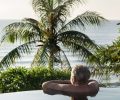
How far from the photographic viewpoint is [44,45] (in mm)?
14781

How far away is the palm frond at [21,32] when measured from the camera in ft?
49.1

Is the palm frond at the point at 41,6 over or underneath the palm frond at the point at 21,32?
over

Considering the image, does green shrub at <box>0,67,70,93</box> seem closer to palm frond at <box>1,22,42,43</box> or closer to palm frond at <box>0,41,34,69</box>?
palm frond at <box>0,41,34,69</box>

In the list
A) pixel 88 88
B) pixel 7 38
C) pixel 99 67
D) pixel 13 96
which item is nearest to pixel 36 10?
pixel 7 38

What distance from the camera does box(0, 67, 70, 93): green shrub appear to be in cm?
1108

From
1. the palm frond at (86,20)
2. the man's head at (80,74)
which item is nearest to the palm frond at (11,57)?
the palm frond at (86,20)

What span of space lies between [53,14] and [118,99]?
30.3 feet

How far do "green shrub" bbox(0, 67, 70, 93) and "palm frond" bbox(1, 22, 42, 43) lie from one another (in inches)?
134

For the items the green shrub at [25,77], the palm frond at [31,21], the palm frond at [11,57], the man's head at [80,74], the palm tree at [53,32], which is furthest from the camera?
the palm frond at [31,21]

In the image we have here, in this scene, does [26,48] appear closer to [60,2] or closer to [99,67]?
[60,2]

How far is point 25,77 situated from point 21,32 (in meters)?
4.05

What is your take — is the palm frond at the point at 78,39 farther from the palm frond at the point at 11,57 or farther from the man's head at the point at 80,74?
the man's head at the point at 80,74

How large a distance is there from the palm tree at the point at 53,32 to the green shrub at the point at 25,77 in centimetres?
293

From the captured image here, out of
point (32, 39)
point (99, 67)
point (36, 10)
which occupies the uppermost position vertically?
point (36, 10)
